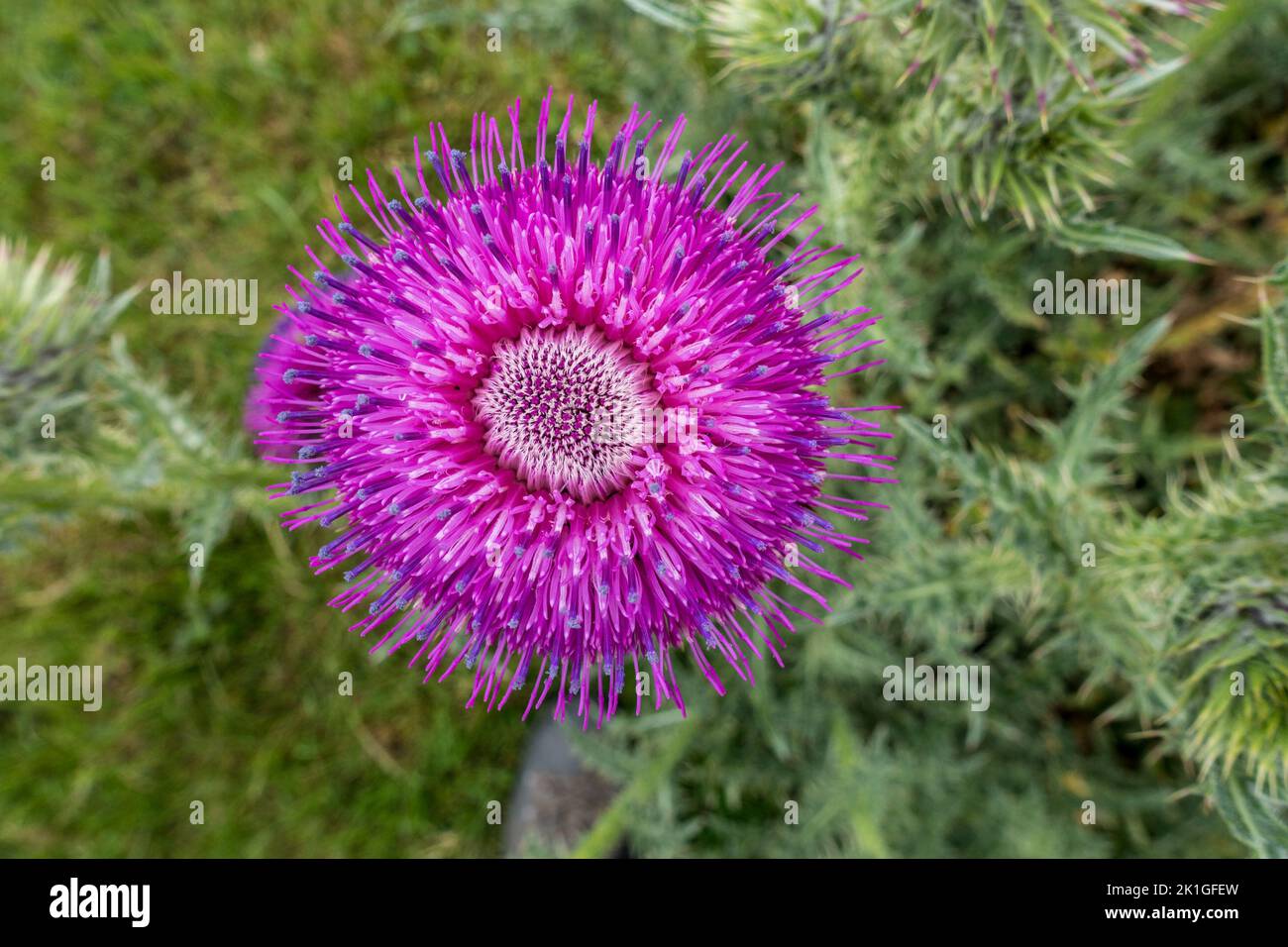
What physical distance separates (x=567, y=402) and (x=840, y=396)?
73.6 inches

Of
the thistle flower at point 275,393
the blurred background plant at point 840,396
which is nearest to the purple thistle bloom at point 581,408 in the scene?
the thistle flower at point 275,393

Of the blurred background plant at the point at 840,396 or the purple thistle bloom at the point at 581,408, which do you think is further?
the blurred background plant at the point at 840,396

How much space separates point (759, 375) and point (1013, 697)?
2731 mm

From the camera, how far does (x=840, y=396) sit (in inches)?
163

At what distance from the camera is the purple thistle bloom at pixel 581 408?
8.58 feet

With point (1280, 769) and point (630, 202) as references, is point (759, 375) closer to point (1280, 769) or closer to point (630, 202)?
point (630, 202)

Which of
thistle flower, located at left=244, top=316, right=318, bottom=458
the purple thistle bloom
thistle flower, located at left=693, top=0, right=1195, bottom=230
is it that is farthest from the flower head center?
thistle flower, located at left=693, top=0, right=1195, bottom=230

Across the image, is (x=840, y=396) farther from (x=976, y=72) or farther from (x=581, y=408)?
(x=581, y=408)

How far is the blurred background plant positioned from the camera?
9.98ft

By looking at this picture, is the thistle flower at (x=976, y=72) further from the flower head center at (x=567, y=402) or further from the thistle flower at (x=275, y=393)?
the thistle flower at (x=275, y=393)

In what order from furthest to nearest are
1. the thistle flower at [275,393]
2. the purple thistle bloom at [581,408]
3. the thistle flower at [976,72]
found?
the thistle flower at [275,393] < the thistle flower at [976,72] < the purple thistle bloom at [581,408]

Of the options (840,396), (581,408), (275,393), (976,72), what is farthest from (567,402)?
(840,396)

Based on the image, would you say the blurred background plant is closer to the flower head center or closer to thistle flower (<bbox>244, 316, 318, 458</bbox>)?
thistle flower (<bbox>244, 316, 318, 458</bbox>)

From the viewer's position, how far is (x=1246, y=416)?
454 cm
